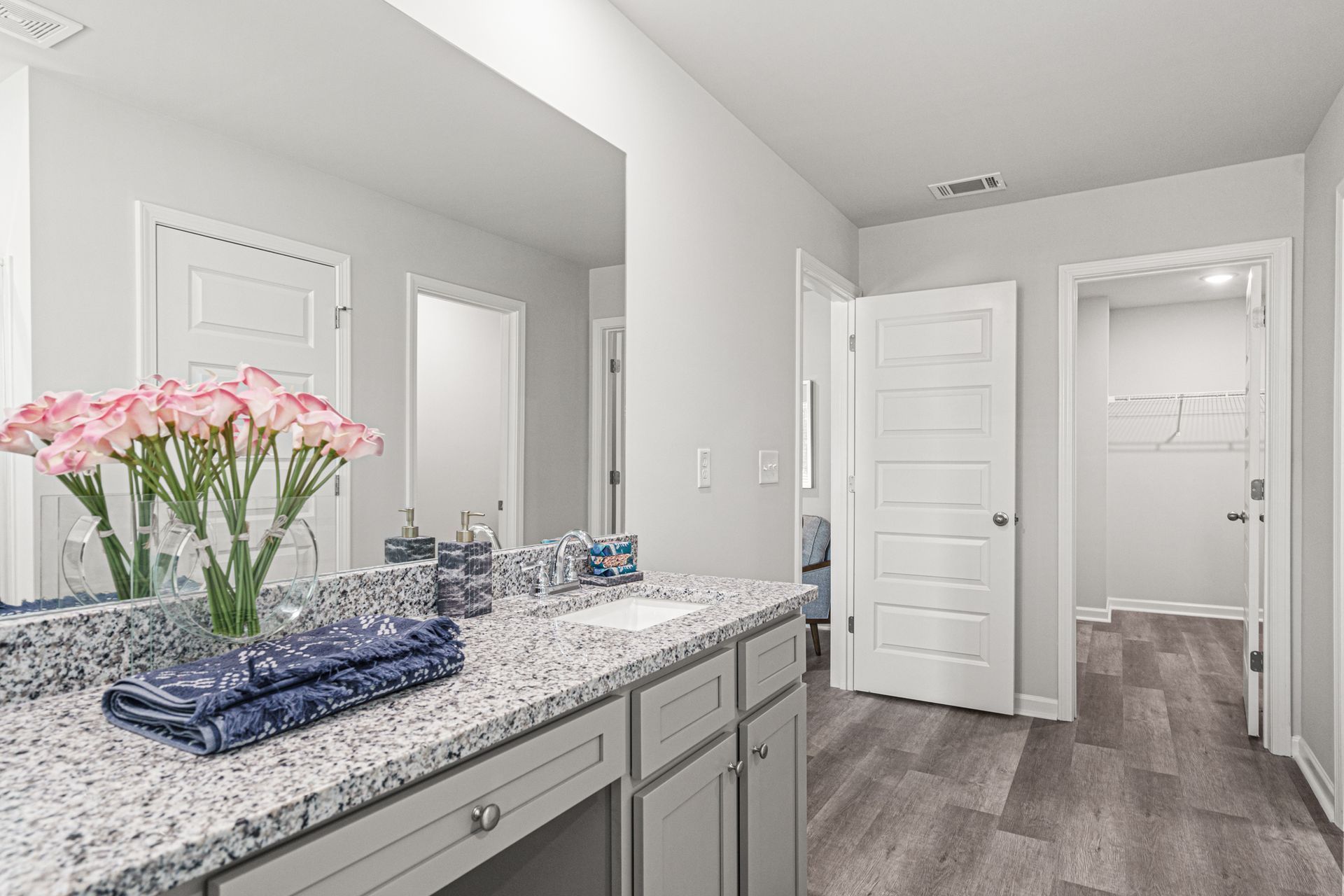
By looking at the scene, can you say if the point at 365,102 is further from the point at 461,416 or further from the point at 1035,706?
the point at 1035,706

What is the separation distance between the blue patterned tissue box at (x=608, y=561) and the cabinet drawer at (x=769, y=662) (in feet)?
1.46

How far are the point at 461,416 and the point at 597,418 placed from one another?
0.51 metres

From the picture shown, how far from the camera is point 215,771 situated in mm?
777

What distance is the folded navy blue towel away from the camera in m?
0.83

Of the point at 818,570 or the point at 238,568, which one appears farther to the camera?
the point at 818,570

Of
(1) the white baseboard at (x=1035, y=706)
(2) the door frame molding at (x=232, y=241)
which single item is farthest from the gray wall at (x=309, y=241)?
(1) the white baseboard at (x=1035, y=706)

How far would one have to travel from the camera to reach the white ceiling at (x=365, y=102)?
1101 millimetres

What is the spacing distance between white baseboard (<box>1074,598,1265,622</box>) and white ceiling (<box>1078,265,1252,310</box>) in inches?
89.3

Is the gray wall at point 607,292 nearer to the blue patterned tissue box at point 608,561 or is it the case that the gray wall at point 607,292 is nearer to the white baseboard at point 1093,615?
the blue patterned tissue box at point 608,561

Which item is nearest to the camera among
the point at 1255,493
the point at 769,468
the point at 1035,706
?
the point at 769,468

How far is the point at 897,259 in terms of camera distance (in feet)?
13.3

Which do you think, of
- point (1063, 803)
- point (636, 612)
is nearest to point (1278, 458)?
point (1063, 803)

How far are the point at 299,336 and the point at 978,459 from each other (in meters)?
3.17

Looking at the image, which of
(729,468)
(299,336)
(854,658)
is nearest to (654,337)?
(729,468)
